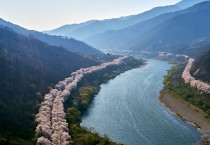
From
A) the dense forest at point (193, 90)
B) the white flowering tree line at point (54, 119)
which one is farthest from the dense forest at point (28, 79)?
the dense forest at point (193, 90)

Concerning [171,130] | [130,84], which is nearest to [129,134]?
[171,130]

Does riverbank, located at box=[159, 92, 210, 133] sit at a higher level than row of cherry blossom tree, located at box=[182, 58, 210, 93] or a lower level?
lower

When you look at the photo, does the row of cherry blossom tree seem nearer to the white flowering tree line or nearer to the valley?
the valley

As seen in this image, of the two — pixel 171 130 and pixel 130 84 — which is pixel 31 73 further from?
pixel 171 130

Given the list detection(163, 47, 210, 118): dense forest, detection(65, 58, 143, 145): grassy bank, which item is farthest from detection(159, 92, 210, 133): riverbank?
detection(65, 58, 143, 145): grassy bank

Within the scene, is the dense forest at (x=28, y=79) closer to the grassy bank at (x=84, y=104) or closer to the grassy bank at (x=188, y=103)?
the grassy bank at (x=84, y=104)
